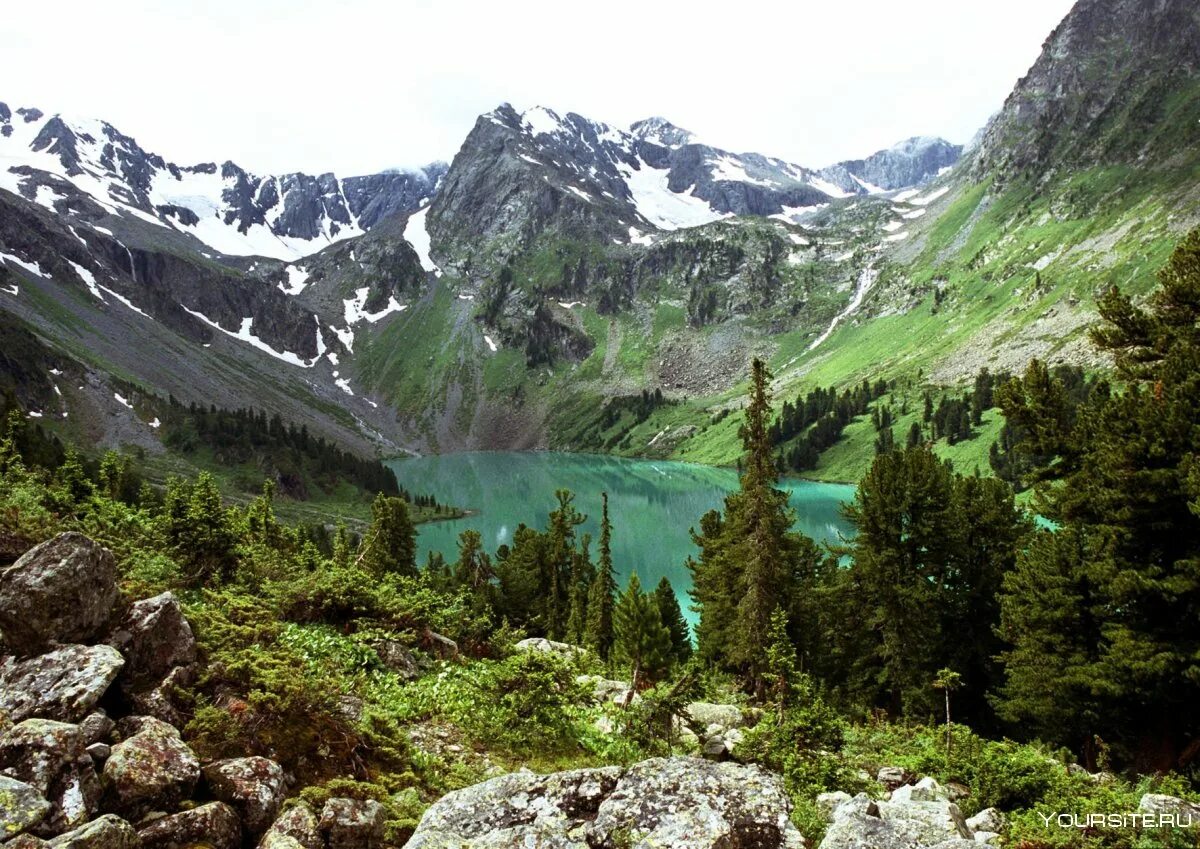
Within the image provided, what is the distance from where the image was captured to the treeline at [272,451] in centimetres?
15575

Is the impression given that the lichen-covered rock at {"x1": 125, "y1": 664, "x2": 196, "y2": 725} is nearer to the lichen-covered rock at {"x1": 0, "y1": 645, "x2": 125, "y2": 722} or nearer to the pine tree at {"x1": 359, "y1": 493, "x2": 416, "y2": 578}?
the lichen-covered rock at {"x1": 0, "y1": 645, "x2": 125, "y2": 722}

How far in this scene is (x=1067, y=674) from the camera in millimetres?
20766

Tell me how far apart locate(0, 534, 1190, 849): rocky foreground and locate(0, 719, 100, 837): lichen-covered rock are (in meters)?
0.01

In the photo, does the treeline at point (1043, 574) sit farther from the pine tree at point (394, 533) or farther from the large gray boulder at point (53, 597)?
the pine tree at point (394, 533)

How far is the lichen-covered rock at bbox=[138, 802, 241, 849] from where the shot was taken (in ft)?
23.4

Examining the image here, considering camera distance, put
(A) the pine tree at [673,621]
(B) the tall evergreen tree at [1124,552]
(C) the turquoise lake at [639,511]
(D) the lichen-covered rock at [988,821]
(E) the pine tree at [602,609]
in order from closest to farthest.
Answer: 1. (D) the lichen-covered rock at [988,821]
2. (B) the tall evergreen tree at [1124,552]
3. (E) the pine tree at [602,609]
4. (A) the pine tree at [673,621]
5. (C) the turquoise lake at [639,511]

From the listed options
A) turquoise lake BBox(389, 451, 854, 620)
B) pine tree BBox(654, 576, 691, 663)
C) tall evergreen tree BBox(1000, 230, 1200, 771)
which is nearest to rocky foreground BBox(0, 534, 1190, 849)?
tall evergreen tree BBox(1000, 230, 1200, 771)

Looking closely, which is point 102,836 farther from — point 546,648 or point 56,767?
point 546,648

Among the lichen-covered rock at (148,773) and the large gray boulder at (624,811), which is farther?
the lichen-covered rock at (148,773)

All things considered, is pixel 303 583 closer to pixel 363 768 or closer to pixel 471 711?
pixel 471 711

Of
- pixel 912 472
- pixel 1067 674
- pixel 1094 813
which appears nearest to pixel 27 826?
pixel 1094 813

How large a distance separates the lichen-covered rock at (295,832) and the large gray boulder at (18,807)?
224cm

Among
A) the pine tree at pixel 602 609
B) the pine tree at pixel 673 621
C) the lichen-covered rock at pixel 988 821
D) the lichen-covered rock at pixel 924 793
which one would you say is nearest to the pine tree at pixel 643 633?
the pine tree at pixel 602 609

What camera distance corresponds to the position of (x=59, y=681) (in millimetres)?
8797
